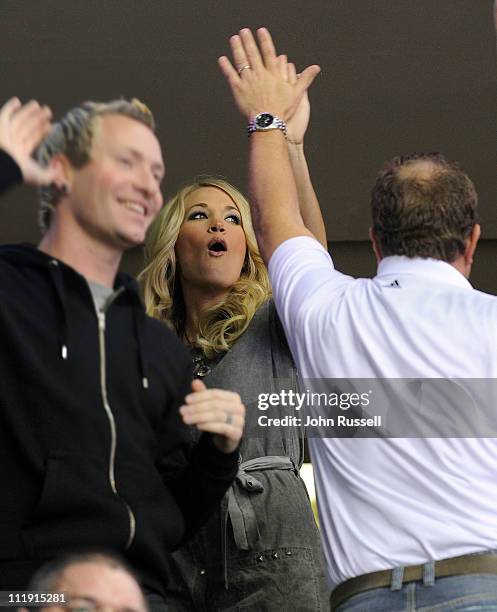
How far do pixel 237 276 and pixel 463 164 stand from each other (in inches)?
75.2

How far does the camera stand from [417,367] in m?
1.90

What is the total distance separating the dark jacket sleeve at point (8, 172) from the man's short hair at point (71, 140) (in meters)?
0.07

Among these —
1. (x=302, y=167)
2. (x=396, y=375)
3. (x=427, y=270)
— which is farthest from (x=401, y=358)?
(x=302, y=167)

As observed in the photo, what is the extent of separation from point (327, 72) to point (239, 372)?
172 centimetres

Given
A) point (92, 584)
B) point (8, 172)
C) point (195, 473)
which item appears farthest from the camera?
point (195, 473)

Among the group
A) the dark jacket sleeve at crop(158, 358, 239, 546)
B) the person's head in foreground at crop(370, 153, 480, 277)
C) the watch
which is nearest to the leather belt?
the dark jacket sleeve at crop(158, 358, 239, 546)

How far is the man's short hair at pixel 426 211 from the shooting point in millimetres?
1992

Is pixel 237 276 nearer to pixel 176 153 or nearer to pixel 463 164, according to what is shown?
pixel 176 153

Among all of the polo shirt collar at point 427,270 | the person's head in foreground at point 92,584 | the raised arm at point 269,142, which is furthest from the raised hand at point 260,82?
the person's head in foreground at point 92,584

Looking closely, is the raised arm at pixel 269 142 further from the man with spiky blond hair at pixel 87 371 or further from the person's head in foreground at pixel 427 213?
the man with spiky blond hair at pixel 87 371

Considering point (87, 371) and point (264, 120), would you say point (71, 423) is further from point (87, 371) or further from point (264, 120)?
point (264, 120)

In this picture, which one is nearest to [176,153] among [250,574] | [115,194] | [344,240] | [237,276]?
[344,240]

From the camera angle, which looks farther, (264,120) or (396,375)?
(264,120)

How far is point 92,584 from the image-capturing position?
1489 millimetres
